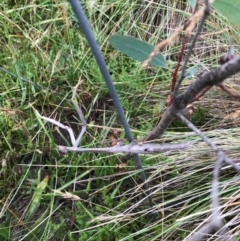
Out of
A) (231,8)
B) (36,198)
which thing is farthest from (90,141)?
(231,8)

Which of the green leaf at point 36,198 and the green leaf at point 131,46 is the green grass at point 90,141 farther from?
the green leaf at point 131,46

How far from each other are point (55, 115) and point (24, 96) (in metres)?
0.11

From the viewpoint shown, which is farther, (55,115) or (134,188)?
(55,115)

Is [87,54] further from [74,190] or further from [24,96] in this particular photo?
[74,190]

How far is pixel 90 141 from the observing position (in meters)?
1.38

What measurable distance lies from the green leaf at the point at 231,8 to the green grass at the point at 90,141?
55 centimetres

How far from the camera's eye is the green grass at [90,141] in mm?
1210

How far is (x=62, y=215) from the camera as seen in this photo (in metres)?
1.28

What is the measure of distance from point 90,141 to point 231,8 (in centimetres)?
85

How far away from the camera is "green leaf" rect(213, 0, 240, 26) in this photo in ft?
1.88

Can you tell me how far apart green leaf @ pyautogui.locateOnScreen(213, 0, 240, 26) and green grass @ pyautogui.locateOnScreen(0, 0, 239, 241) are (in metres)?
0.55

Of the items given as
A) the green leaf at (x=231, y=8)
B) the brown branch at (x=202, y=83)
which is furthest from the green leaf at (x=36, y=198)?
the green leaf at (x=231, y=8)

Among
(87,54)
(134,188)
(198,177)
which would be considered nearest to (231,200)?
Result: (198,177)

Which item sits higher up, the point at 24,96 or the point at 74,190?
the point at 24,96
